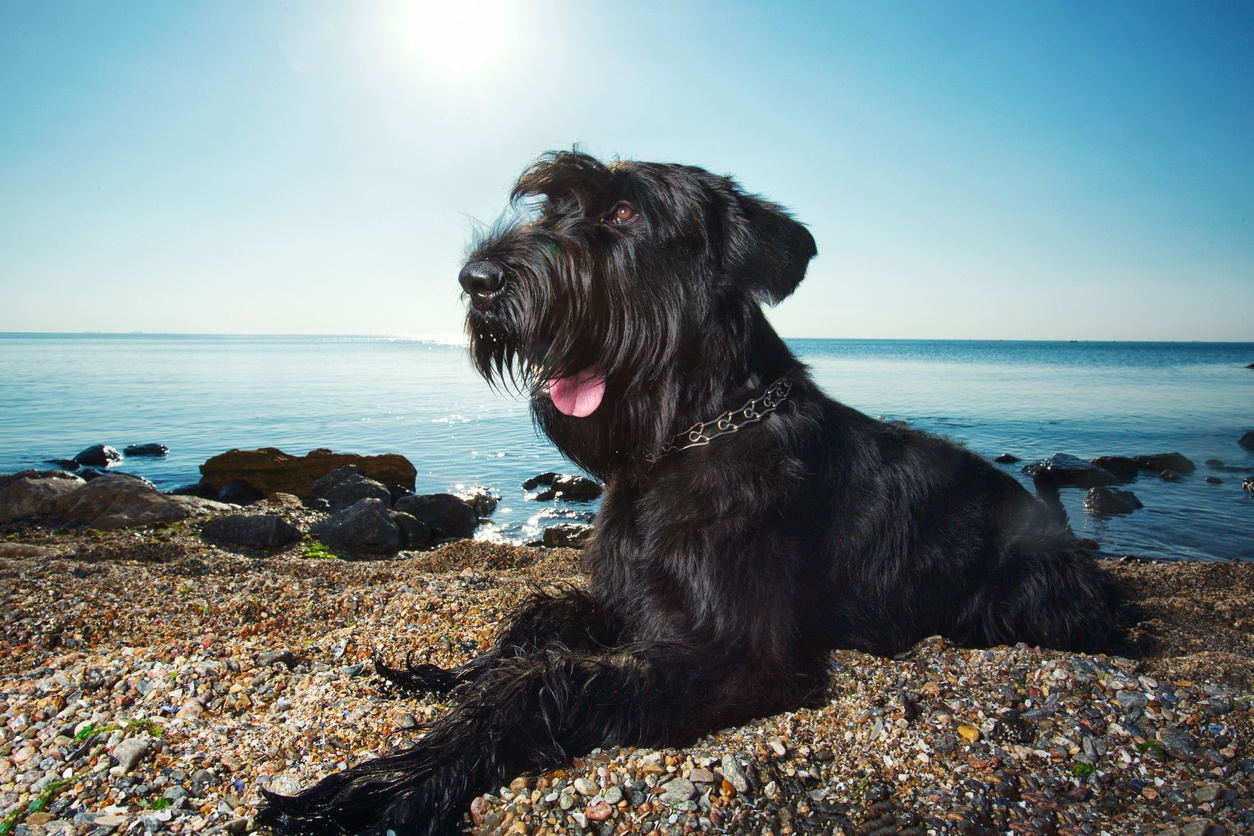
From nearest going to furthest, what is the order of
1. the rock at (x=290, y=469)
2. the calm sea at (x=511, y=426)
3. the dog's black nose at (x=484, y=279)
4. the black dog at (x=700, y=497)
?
the black dog at (x=700, y=497) → the dog's black nose at (x=484, y=279) → the calm sea at (x=511, y=426) → the rock at (x=290, y=469)

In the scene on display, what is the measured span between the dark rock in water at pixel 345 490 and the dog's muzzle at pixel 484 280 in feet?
24.8

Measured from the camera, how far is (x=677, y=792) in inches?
77.0

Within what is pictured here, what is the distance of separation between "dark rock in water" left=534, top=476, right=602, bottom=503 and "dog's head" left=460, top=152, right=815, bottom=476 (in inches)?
320

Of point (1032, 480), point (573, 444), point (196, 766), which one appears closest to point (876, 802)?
point (573, 444)

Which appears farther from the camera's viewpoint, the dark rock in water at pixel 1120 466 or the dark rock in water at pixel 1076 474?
the dark rock in water at pixel 1120 466

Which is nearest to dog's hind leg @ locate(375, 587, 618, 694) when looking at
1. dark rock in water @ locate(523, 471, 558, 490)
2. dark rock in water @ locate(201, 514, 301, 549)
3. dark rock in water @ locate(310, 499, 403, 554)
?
dark rock in water @ locate(310, 499, 403, 554)

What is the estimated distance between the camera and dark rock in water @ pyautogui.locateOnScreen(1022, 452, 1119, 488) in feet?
36.6

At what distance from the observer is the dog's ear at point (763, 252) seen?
2799mm

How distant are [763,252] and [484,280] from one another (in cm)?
116

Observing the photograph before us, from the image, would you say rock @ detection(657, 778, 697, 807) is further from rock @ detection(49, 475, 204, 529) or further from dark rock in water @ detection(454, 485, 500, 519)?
rock @ detection(49, 475, 204, 529)

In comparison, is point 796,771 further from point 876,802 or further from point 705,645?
point 705,645

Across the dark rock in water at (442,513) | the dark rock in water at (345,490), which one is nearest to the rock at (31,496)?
the dark rock in water at (345,490)

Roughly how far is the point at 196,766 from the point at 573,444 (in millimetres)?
1740

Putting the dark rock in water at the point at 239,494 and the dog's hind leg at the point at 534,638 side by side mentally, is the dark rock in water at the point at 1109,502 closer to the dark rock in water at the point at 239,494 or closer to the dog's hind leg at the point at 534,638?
the dog's hind leg at the point at 534,638
